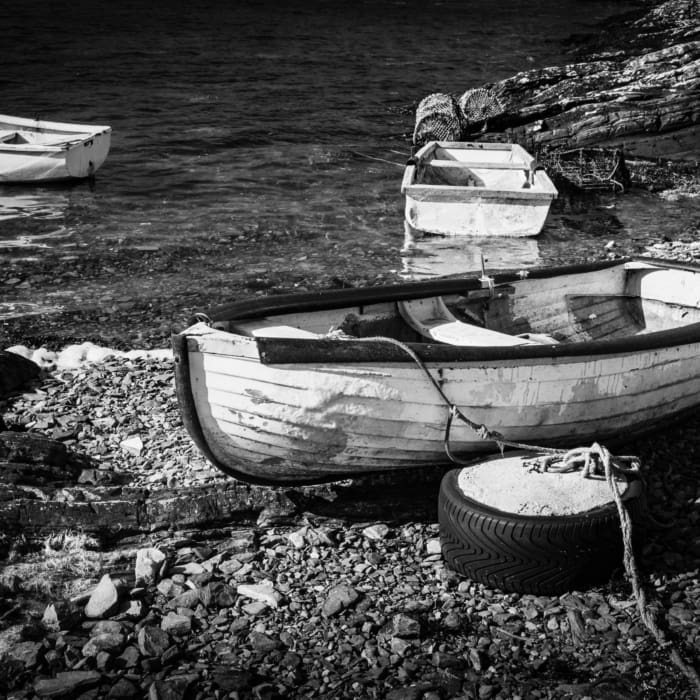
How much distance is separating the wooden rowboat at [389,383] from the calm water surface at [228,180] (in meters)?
3.76

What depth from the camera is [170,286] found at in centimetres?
1235

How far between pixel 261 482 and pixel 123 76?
96.8ft

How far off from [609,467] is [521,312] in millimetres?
3131

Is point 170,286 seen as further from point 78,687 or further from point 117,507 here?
point 78,687

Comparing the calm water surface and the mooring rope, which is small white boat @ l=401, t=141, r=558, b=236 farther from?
the mooring rope

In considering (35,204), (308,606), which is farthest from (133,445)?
(35,204)

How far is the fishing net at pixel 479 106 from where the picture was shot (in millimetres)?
20906

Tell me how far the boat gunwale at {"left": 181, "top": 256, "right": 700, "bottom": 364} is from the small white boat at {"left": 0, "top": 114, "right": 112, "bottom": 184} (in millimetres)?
12314

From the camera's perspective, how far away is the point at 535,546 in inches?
205

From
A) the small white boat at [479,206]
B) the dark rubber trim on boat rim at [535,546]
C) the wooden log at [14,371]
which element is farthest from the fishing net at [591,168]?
the dark rubber trim on boat rim at [535,546]

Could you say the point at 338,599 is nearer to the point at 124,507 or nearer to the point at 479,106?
the point at 124,507

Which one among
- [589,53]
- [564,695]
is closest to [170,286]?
[564,695]

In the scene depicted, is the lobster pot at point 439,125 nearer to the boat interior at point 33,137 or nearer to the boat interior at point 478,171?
the boat interior at point 478,171

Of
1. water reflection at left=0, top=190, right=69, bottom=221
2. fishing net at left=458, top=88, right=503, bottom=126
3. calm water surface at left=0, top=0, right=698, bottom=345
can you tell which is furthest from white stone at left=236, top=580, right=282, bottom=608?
fishing net at left=458, top=88, right=503, bottom=126
